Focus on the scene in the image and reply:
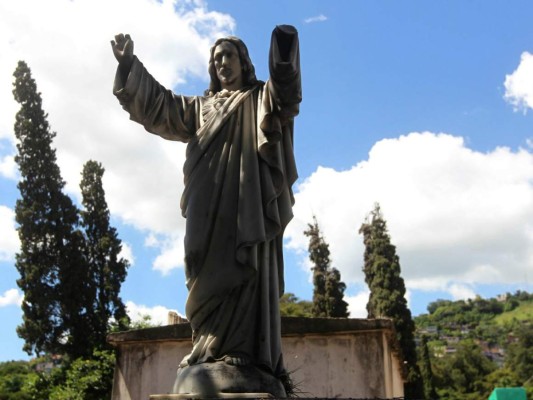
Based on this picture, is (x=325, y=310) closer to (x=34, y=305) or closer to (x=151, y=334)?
(x=34, y=305)

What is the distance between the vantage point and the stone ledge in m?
12.6

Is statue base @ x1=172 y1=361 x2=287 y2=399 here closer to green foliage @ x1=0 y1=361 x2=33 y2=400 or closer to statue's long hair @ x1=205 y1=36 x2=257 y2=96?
statue's long hair @ x1=205 y1=36 x2=257 y2=96

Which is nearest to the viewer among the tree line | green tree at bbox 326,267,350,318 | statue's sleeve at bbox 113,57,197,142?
statue's sleeve at bbox 113,57,197,142

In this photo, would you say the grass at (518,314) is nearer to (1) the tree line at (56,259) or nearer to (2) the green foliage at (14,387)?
(2) the green foliage at (14,387)

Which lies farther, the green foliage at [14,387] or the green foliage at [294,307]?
the green foliage at [294,307]

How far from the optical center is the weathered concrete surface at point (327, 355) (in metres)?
12.6

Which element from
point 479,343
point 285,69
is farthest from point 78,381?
point 479,343

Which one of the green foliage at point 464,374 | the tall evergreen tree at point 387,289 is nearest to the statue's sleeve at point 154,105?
the tall evergreen tree at point 387,289

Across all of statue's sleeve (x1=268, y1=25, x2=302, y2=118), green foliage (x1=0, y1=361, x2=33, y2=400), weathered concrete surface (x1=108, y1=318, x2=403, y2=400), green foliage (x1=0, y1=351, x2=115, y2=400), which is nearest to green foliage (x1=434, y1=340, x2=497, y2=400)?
green foliage (x1=0, y1=361, x2=33, y2=400)

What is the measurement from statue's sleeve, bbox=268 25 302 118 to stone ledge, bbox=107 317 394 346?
27.6ft

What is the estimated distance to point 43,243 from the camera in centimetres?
2852

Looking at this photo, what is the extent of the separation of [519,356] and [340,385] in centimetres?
7046

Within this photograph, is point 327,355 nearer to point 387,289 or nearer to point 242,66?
point 242,66

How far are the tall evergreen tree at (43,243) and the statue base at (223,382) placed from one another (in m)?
24.2
